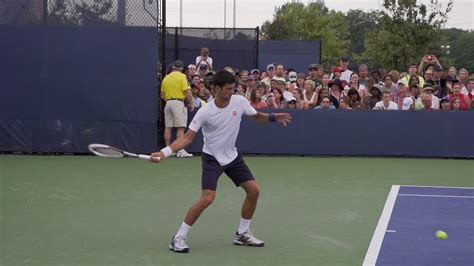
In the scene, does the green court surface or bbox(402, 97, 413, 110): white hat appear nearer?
the green court surface

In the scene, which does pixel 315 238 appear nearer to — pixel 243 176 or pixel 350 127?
pixel 243 176

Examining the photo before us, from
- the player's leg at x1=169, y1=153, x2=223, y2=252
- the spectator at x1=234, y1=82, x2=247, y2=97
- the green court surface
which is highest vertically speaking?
the spectator at x1=234, y1=82, x2=247, y2=97

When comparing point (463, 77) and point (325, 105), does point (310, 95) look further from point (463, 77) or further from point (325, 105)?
point (463, 77)

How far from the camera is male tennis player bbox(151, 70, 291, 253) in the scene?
7117 millimetres

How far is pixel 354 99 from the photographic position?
15.7 metres

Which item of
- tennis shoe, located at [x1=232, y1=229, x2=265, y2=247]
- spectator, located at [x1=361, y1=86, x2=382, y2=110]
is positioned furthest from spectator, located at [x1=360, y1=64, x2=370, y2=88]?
tennis shoe, located at [x1=232, y1=229, x2=265, y2=247]

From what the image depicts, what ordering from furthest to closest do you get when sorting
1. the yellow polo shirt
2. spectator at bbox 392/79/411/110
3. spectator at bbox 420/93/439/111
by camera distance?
spectator at bbox 392/79/411/110 → spectator at bbox 420/93/439/111 → the yellow polo shirt

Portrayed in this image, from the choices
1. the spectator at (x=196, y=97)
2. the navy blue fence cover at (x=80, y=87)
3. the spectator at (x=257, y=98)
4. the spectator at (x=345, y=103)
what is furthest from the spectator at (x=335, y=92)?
the navy blue fence cover at (x=80, y=87)

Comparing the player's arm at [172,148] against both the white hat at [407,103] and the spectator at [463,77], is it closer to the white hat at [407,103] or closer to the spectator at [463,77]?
the white hat at [407,103]

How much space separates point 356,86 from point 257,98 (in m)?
2.10

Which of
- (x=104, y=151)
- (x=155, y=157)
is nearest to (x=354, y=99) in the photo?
(x=104, y=151)

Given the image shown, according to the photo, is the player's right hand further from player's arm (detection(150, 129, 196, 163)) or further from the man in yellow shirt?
the man in yellow shirt

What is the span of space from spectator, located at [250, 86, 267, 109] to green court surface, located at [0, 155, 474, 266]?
4.26 ft

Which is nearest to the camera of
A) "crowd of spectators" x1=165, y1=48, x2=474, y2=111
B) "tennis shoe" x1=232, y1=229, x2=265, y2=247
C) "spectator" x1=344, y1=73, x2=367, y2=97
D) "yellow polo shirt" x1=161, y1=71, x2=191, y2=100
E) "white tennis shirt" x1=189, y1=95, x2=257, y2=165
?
"white tennis shirt" x1=189, y1=95, x2=257, y2=165
